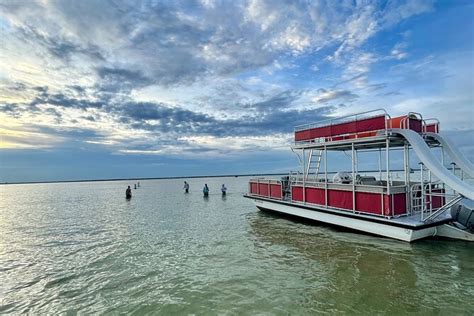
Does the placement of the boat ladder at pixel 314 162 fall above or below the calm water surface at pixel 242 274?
above

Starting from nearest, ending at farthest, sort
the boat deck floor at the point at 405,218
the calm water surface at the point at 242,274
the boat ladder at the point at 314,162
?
the calm water surface at the point at 242,274 < the boat deck floor at the point at 405,218 < the boat ladder at the point at 314,162

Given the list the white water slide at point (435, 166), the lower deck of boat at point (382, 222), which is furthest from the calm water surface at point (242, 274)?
the white water slide at point (435, 166)

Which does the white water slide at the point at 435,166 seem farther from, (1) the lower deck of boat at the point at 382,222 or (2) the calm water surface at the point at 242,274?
(2) the calm water surface at the point at 242,274

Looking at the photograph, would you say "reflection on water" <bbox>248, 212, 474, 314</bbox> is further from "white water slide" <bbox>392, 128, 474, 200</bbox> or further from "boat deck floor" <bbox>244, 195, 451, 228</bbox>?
"white water slide" <bbox>392, 128, 474, 200</bbox>

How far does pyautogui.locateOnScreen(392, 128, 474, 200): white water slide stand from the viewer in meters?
9.52

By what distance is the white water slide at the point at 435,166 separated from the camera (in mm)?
9520

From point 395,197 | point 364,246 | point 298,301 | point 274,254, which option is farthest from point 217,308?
point 395,197

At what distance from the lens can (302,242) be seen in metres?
12.0

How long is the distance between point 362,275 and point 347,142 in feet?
23.2

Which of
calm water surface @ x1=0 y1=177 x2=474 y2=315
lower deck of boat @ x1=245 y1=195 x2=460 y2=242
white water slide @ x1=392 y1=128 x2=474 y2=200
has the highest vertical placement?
white water slide @ x1=392 y1=128 x2=474 y2=200

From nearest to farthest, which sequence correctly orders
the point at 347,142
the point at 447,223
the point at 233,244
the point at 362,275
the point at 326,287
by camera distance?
the point at 326,287 < the point at 362,275 < the point at 447,223 < the point at 233,244 < the point at 347,142

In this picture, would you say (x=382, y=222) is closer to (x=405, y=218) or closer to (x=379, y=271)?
(x=405, y=218)

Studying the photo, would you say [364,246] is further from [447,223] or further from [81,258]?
[81,258]

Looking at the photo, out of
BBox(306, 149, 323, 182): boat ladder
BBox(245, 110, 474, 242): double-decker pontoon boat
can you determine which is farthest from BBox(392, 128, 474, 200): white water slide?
BBox(306, 149, 323, 182): boat ladder
